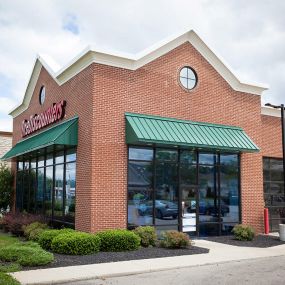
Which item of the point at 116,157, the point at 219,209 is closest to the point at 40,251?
the point at 116,157

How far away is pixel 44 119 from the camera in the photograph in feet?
71.5

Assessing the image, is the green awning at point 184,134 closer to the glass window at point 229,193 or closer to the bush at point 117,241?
the glass window at point 229,193

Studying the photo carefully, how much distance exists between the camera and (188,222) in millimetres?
18672

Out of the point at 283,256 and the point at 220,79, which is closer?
the point at 283,256

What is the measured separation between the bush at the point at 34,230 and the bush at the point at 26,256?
4.26 metres

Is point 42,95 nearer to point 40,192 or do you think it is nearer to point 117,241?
point 40,192

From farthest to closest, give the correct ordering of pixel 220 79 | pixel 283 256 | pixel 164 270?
pixel 220 79
pixel 283 256
pixel 164 270

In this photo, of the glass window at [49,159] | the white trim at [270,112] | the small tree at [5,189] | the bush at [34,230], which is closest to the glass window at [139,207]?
the bush at [34,230]

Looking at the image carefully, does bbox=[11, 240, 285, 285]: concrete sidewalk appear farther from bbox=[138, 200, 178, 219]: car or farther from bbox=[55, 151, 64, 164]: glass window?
bbox=[55, 151, 64, 164]: glass window

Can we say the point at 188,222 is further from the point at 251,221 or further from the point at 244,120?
the point at 244,120

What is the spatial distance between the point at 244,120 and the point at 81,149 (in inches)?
329

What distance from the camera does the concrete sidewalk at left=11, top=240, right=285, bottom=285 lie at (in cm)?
1049

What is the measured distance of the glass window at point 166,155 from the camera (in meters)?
18.2

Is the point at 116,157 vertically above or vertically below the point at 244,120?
below
